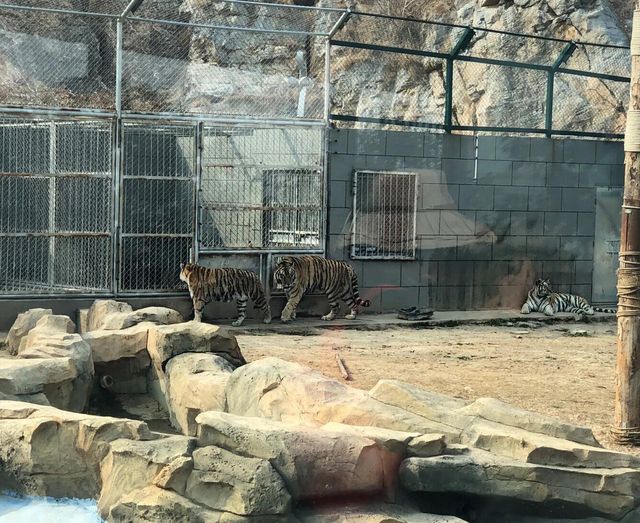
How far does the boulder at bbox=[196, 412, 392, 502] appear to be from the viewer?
15.3 feet

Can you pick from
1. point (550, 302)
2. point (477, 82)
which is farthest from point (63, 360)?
point (477, 82)

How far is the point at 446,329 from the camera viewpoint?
40.7 ft

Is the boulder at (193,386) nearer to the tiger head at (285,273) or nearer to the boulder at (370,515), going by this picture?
the boulder at (370,515)

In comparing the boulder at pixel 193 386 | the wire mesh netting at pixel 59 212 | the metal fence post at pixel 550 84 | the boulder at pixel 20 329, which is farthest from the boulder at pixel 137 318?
the metal fence post at pixel 550 84

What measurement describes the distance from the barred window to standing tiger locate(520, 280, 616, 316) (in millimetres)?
1761

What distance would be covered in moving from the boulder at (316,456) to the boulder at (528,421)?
0.84 meters

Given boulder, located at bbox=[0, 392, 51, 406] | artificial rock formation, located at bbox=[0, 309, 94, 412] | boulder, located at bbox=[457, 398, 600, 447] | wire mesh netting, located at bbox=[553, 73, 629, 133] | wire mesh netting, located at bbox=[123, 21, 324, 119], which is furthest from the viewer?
wire mesh netting, located at bbox=[123, 21, 324, 119]

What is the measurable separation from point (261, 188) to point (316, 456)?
Answer: 812cm

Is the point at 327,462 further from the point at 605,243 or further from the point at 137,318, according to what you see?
the point at 605,243

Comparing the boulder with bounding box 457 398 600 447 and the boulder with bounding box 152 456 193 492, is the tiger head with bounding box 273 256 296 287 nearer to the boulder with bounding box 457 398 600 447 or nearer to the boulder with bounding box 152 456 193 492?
the boulder with bounding box 457 398 600 447

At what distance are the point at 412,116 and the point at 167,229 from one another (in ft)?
36.1

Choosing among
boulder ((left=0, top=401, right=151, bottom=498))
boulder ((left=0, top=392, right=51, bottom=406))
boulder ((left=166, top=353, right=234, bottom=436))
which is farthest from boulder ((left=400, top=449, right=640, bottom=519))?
boulder ((left=0, top=392, right=51, bottom=406))

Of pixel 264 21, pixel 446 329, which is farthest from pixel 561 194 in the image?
pixel 264 21

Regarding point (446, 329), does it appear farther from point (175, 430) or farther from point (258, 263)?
point (175, 430)
